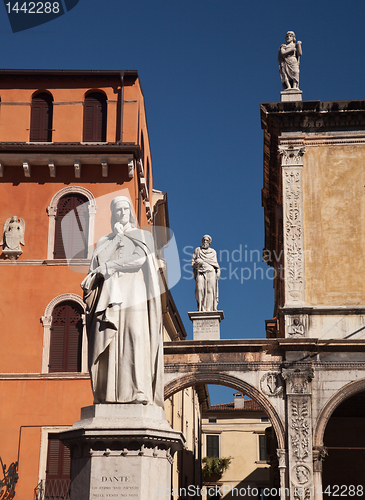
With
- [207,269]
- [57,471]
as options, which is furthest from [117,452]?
[207,269]

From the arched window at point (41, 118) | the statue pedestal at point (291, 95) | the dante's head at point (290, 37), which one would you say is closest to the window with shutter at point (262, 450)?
the statue pedestal at point (291, 95)

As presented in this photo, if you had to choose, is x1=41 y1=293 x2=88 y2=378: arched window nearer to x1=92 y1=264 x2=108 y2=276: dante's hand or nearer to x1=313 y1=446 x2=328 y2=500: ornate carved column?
x1=313 y1=446 x2=328 y2=500: ornate carved column

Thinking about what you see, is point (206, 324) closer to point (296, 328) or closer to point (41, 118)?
point (296, 328)

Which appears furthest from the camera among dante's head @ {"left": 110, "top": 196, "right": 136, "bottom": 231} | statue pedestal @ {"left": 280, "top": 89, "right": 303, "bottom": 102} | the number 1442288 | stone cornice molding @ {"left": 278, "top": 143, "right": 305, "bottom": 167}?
statue pedestal @ {"left": 280, "top": 89, "right": 303, "bottom": 102}

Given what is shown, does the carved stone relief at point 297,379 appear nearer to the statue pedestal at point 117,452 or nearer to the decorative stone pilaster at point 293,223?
the decorative stone pilaster at point 293,223

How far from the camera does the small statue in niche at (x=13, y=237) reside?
20781mm

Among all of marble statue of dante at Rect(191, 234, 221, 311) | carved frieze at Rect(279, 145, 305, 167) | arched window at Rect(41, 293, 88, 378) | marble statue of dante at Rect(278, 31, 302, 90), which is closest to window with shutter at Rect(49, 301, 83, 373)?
arched window at Rect(41, 293, 88, 378)

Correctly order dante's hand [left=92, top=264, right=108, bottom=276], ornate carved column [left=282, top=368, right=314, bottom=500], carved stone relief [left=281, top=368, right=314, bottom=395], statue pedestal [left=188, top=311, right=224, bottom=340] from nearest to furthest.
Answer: dante's hand [left=92, top=264, right=108, bottom=276]
ornate carved column [left=282, top=368, right=314, bottom=500]
carved stone relief [left=281, top=368, right=314, bottom=395]
statue pedestal [left=188, top=311, right=224, bottom=340]

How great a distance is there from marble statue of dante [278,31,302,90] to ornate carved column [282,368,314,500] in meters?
8.89

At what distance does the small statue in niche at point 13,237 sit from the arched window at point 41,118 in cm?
281

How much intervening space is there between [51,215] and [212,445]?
108 feet

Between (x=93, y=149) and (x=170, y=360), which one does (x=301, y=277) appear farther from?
(x=93, y=149)

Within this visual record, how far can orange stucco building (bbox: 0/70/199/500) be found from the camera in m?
19.2

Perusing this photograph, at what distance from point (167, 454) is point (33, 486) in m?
13.4
